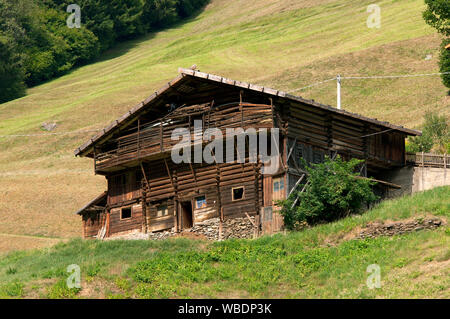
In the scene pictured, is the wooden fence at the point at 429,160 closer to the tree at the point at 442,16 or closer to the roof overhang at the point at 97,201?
the roof overhang at the point at 97,201

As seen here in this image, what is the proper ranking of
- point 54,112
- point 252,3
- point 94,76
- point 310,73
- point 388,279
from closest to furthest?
point 388,279
point 310,73
point 54,112
point 94,76
point 252,3

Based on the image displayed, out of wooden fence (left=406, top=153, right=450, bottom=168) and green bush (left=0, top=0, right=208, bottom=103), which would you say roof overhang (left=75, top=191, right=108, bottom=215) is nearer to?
wooden fence (left=406, top=153, right=450, bottom=168)

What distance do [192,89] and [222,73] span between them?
2262 inches

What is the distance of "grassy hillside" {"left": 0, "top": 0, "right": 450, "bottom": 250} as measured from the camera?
70.9 metres

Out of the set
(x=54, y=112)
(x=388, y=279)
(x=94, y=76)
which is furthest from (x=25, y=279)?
(x=94, y=76)

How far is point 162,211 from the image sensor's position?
47.1 metres

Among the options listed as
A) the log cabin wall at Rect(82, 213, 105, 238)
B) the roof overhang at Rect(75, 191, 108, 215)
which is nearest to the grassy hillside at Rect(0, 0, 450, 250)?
the log cabin wall at Rect(82, 213, 105, 238)

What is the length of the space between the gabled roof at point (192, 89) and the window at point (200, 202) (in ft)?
21.1

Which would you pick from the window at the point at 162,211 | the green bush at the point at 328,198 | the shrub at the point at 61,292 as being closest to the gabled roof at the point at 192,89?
the green bush at the point at 328,198

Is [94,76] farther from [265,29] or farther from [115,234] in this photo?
[115,234]

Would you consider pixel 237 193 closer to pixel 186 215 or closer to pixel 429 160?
pixel 186 215

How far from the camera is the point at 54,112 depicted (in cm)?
10412

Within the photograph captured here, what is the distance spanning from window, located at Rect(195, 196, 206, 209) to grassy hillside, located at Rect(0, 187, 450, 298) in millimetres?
5727
